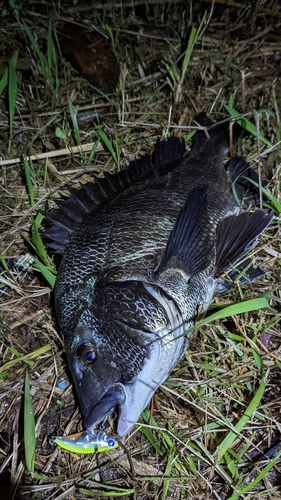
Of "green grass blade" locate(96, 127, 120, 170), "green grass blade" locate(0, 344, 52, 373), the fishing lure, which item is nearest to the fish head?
the fishing lure

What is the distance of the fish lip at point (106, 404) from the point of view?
2.03m

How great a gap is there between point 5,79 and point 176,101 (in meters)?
1.38

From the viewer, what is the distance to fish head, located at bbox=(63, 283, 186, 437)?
209 cm

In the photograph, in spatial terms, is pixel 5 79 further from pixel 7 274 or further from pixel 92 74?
pixel 7 274

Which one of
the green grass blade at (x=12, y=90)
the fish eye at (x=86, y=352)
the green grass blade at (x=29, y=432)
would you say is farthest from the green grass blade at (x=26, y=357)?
the green grass blade at (x=12, y=90)

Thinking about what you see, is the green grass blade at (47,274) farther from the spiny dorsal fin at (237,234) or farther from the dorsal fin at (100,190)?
the spiny dorsal fin at (237,234)

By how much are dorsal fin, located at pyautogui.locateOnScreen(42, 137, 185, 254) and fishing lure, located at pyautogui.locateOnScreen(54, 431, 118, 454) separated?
3.43 ft

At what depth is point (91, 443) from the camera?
2283 mm

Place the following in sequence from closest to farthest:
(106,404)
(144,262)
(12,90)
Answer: (106,404), (144,262), (12,90)

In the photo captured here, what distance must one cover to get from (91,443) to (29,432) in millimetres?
323

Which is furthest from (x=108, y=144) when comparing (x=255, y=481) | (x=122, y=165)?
(x=255, y=481)

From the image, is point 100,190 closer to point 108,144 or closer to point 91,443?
point 108,144

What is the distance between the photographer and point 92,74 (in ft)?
13.2

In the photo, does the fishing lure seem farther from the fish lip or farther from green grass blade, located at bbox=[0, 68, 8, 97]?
green grass blade, located at bbox=[0, 68, 8, 97]
